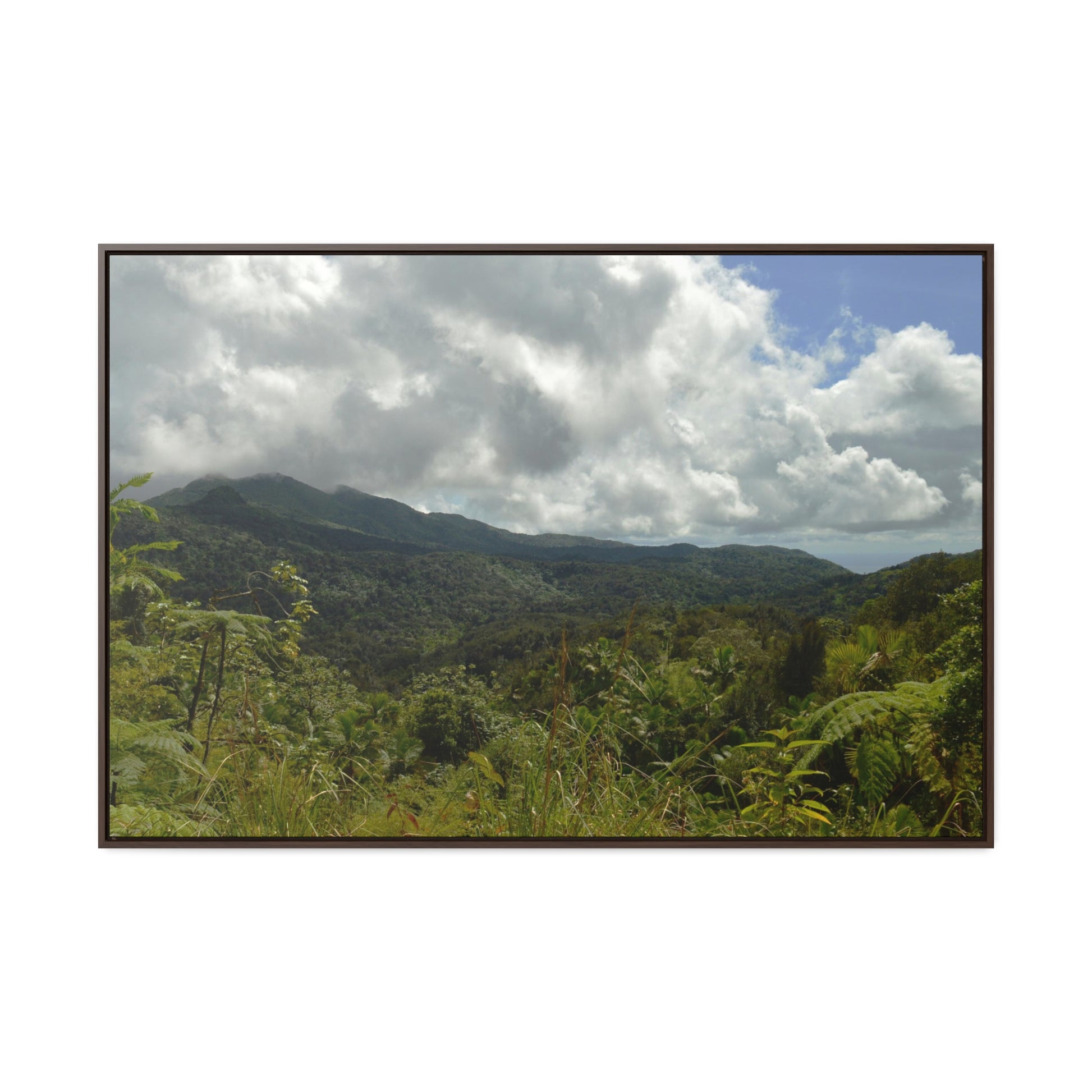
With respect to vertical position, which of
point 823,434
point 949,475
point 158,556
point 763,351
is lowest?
point 158,556

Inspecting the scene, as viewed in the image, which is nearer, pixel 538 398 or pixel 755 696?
pixel 755 696

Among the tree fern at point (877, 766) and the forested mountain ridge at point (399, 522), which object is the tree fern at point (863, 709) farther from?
the forested mountain ridge at point (399, 522)

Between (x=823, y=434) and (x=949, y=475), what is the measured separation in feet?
2.06

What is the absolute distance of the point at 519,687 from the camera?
2.79 meters

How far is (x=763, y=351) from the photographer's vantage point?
2.89m

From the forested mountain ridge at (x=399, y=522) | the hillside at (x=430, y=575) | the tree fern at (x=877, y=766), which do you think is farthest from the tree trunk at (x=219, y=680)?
the tree fern at (x=877, y=766)

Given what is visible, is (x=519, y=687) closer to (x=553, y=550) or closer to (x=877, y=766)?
(x=553, y=550)

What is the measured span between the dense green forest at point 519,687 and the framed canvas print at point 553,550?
0.02m

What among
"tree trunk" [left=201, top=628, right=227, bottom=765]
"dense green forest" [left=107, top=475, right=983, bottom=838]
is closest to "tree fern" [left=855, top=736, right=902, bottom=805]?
"dense green forest" [left=107, top=475, right=983, bottom=838]

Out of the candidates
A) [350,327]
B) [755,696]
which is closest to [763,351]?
[755,696]

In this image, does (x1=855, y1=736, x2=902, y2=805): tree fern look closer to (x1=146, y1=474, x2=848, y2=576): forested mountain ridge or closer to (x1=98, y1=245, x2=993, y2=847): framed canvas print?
(x1=98, y1=245, x2=993, y2=847): framed canvas print

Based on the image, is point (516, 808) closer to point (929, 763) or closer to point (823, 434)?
point (929, 763)

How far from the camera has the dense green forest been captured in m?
2.66

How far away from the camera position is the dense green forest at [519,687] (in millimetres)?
2664
